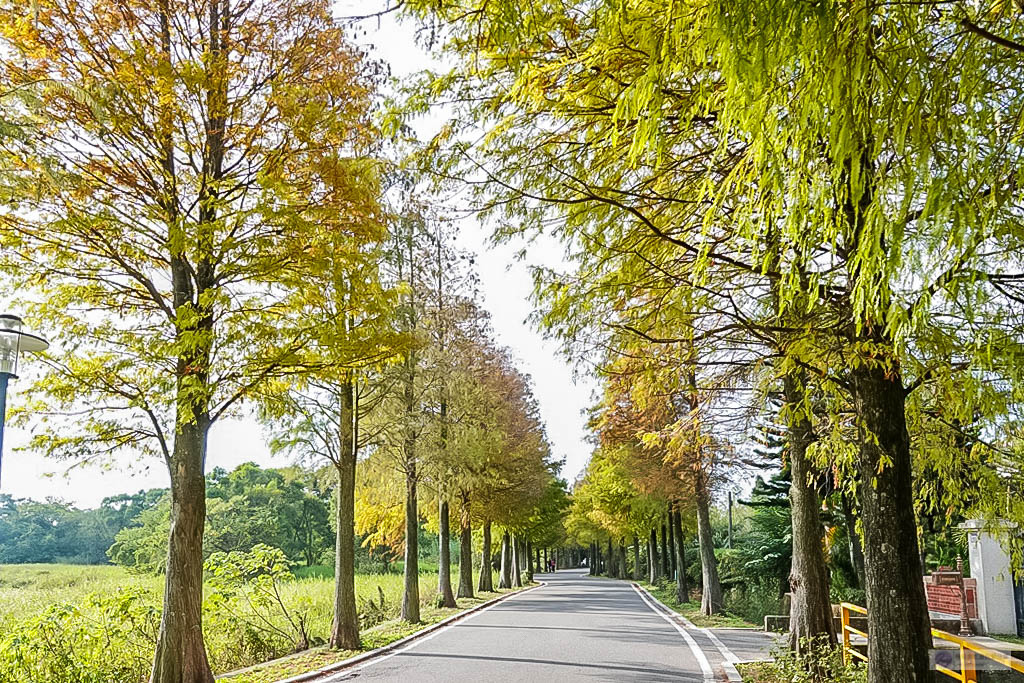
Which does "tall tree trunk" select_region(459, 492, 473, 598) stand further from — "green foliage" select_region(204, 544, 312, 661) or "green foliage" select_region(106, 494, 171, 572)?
"green foliage" select_region(106, 494, 171, 572)

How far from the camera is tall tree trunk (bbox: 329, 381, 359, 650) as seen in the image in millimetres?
15297

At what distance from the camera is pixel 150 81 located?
32.2ft

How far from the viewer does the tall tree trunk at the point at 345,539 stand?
15297 millimetres

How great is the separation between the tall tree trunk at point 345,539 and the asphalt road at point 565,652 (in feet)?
3.60

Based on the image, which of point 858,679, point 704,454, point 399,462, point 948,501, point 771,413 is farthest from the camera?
point 399,462

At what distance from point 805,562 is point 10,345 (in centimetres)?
1083

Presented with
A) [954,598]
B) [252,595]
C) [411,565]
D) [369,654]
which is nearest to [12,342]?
[252,595]

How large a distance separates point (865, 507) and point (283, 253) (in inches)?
288

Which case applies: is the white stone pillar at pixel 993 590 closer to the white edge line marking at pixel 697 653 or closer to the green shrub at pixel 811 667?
the white edge line marking at pixel 697 653

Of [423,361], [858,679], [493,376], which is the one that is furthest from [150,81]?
[493,376]

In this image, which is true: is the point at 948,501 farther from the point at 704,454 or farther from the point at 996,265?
the point at 704,454

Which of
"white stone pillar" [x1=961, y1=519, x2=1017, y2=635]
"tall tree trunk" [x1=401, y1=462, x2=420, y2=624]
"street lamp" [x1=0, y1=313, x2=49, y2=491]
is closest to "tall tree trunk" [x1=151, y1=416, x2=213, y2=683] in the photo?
"street lamp" [x1=0, y1=313, x2=49, y2=491]

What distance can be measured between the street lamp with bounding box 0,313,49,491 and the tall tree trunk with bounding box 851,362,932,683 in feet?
25.7

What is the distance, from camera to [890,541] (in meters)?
6.55
